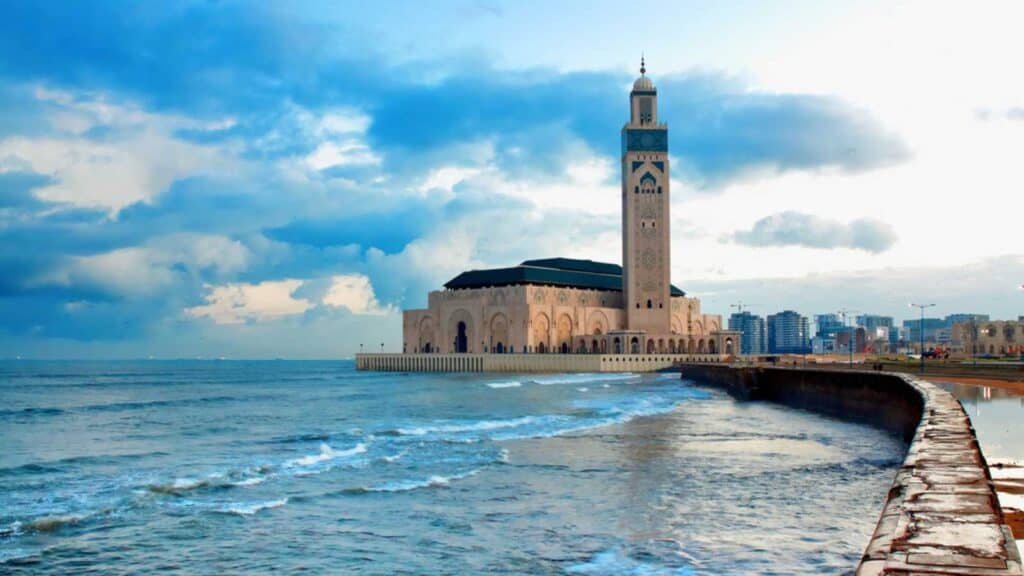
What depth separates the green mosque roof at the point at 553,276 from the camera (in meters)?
106

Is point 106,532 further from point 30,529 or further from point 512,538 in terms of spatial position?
point 512,538

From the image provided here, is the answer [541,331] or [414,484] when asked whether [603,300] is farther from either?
[414,484]

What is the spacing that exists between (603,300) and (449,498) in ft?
319

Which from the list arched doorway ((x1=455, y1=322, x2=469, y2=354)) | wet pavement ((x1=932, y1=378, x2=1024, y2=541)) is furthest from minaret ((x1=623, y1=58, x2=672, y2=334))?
wet pavement ((x1=932, y1=378, x2=1024, y2=541))

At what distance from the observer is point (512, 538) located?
12414 mm

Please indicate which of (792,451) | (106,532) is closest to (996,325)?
(792,451)

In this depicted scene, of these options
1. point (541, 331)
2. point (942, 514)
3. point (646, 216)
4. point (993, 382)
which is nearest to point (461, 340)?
point (541, 331)

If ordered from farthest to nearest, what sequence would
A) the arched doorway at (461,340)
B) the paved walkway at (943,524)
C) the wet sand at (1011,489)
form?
1. the arched doorway at (461,340)
2. the wet sand at (1011,489)
3. the paved walkway at (943,524)

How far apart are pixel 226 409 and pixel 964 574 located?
41.6 metres

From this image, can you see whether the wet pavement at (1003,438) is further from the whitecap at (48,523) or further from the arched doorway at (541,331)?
the arched doorway at (541,331)

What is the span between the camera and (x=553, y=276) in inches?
4289

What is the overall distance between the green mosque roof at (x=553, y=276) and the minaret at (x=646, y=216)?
590 centimetres

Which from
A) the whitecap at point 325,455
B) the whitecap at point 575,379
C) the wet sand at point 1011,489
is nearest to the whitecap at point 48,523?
the whitecap at point 325,455

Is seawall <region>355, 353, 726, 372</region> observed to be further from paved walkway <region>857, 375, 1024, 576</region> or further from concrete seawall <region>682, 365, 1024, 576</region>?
paved walkway <region>857, 375, 1024, 576</region>
